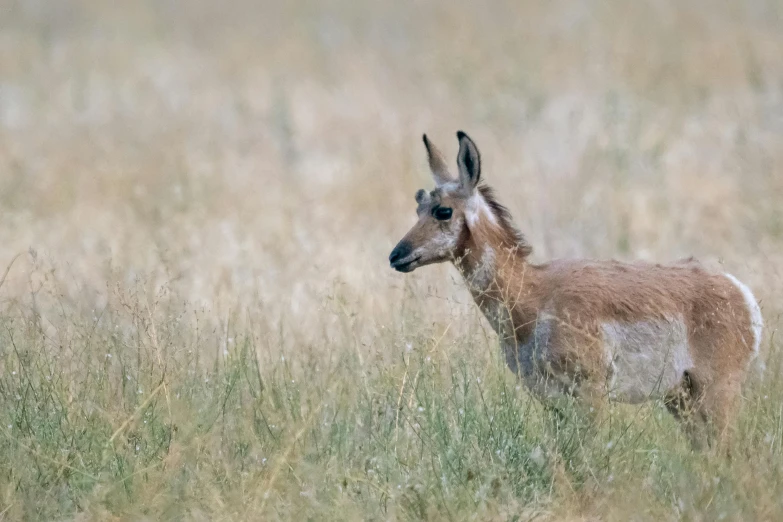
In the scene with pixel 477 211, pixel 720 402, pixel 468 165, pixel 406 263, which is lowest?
pixel 720 402

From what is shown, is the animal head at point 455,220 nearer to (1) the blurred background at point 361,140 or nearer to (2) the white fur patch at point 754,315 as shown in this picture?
(1) the blurred background at point 361,140

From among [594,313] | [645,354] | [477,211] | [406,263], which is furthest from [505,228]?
[645,354]

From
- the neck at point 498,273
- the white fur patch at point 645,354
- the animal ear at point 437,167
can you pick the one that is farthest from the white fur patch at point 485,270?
the white fur patch at point 645,354

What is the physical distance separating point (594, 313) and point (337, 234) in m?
6.14

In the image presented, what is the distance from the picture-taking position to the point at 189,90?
71.1 ft

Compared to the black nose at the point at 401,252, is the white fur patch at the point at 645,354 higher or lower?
lower

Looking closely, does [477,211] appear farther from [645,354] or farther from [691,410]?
[691,410]

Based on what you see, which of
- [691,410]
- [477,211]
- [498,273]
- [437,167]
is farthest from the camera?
[437,167]

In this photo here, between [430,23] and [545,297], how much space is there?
20924 millimetres

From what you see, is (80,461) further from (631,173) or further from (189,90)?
(189,90)

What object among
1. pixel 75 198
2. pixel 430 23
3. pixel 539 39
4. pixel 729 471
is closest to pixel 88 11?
pixel 430 23

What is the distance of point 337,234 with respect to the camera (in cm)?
1308

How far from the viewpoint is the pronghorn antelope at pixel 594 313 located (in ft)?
23.3

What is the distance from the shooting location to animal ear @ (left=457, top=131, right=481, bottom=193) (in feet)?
24.6
